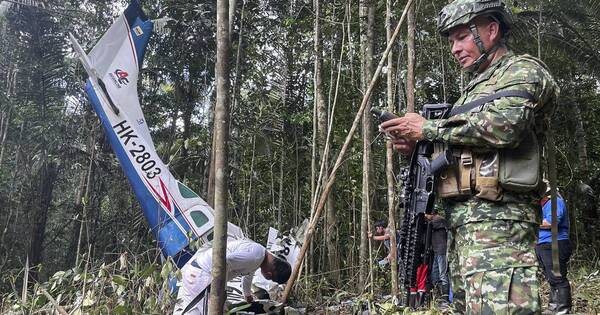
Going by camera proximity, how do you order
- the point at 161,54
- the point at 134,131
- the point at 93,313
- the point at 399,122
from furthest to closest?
the point at 161,54
the point at 134,131
the point at 93,313
the point at 399,122

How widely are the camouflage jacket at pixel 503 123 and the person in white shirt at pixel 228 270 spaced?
189 centimetres

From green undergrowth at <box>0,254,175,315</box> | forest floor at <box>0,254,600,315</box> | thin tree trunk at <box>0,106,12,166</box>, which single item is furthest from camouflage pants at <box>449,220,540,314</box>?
thin tree trunk at <box>0,106,12,166</box>

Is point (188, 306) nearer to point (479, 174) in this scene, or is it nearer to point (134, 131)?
point (479, 174)

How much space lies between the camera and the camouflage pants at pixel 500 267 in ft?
5.00

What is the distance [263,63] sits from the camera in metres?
9.41

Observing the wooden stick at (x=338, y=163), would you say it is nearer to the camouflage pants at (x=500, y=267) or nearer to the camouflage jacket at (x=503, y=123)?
the camouflage jacket at (x=503, y=123)

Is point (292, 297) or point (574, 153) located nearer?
point (292, 297)

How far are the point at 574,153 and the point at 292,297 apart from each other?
343 inches

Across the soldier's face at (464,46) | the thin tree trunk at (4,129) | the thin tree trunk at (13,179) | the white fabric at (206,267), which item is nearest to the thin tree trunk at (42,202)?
the thin tree trunk at (13,179)

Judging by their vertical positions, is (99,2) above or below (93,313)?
above

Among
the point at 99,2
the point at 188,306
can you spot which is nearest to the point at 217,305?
the point at 188,306

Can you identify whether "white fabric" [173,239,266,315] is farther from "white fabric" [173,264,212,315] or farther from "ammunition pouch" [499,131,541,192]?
"ammunition pouch" [499,131,541,192]

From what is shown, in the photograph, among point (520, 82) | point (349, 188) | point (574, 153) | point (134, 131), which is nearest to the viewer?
point (520, 82)

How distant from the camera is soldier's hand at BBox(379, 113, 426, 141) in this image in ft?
5.90
